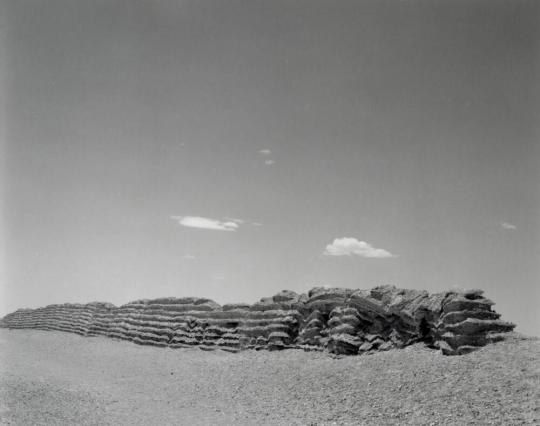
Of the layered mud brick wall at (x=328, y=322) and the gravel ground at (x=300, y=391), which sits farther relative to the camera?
the layered mud brick wall at (x=328, y=322)

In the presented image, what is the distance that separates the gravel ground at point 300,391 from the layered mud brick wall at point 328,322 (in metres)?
0.44

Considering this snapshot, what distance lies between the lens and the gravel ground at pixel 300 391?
227 inches

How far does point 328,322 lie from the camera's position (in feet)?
34.4

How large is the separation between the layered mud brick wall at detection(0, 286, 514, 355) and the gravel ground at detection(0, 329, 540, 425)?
0.44 metres

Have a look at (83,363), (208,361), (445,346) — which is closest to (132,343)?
(83,363)

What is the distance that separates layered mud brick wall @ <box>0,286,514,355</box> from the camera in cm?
805

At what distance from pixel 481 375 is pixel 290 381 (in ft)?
10.7

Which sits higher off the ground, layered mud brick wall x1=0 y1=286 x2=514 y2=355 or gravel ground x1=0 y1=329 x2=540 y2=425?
layered mud brick wall x1=0 y1=286 x2=514 y2=355

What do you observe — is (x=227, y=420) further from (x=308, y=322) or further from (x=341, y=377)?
(x=308, y=322)

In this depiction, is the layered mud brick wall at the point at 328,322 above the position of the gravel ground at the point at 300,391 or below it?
above

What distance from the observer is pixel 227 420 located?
6.46m

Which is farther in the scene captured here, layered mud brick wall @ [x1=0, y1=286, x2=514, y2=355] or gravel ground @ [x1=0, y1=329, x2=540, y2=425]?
layered mud brick wall @ [x1=0, y1=286, x2=514, y2=355]

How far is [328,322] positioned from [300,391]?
10.4 ft

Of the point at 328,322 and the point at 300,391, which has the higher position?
the point at 328,322
